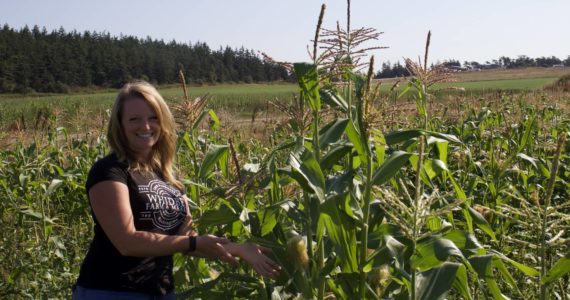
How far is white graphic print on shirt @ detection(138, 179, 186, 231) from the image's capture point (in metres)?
2.86

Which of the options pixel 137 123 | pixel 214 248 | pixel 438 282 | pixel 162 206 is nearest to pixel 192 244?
pixel 214 248

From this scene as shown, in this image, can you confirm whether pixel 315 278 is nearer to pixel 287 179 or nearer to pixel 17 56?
pixel 287 179

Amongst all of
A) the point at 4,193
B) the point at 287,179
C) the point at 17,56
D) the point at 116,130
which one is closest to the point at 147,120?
the point at 116,130

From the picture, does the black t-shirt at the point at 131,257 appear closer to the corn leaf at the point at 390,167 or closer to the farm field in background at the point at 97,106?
the farm field in background at the point at 97,106

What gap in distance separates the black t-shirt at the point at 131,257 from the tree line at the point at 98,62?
Result: 2161 inches

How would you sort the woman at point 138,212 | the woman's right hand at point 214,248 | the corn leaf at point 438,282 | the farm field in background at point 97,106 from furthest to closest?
1. the farm field in background at point 97,106
2. the woman at point 138,212
3. the woman's right hand at point 214,248
4. the corn leaf at point 438,282

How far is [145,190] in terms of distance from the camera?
2865 millimetres

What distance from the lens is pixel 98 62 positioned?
72000 millimetres

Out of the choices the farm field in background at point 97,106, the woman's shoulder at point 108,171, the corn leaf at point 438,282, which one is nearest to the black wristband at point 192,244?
the woman's shoulder at point 108,171

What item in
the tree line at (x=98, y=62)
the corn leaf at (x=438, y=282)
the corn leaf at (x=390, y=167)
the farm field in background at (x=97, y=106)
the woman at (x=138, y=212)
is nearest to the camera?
the corn leaf at (x=438, y=282)

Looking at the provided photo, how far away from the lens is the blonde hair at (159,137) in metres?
2.93

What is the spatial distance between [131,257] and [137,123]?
0.68 metres

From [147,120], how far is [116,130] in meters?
0.17

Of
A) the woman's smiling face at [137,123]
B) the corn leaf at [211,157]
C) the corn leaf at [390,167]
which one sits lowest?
the corn leaf at [211,157]
